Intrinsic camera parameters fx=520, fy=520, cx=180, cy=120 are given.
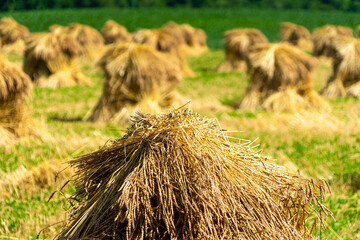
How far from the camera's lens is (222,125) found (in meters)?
9.48

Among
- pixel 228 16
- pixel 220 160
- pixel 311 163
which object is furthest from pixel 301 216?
pixel 228 16

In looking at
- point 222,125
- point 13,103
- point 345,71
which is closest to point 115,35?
point 345,71

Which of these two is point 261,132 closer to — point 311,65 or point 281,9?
point 311,65

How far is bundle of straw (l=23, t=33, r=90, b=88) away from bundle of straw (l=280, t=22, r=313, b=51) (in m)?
24.7

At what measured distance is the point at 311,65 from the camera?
14.3 metres

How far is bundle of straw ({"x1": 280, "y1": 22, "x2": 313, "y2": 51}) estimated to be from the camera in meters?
40.6

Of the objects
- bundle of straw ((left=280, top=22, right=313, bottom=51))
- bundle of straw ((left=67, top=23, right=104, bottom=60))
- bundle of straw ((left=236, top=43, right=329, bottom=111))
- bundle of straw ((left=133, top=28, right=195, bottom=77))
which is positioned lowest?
bundle of straw ((left=280, top=22, right=313, bottom=51))

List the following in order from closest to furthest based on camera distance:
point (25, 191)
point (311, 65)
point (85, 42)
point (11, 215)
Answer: point (11, 215), point (25, 191), point (311, 65), point (85, 42)

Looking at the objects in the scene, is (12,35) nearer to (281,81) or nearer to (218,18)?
(281,81)

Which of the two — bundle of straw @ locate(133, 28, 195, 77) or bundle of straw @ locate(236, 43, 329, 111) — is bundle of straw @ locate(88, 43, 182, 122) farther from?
bundle of straw @ locate(133, 28, 195, 77)

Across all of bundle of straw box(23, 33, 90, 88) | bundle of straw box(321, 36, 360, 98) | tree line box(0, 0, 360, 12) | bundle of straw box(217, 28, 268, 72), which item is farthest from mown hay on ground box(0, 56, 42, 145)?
tree line box(0, 0, 360, 12)

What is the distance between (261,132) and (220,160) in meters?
7.28

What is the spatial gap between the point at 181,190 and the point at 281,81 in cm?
1113

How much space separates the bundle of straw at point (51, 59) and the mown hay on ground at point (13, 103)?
9.64m
